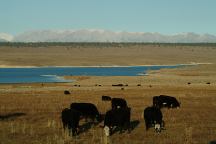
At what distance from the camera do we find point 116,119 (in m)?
16.5

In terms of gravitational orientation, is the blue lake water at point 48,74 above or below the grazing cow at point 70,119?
below

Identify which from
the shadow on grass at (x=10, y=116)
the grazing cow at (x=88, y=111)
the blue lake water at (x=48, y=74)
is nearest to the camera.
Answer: the grazing cow at (x=88, y=111)

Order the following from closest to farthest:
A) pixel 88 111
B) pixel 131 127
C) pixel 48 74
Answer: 1. pixel 131 127
2. pixel 88 111
3. pixel 48 74

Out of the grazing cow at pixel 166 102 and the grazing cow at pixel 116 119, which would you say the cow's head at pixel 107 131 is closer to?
the grazing cow at pixel 116 119

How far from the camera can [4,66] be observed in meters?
140

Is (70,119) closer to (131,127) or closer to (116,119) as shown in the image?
(116,119)

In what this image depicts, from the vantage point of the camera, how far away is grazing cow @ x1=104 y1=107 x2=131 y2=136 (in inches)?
630

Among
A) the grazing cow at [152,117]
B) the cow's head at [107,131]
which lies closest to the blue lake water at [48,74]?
the grazing cow at [152,117]

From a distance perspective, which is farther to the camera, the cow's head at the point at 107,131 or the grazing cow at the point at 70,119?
the grazing cow at the point at 70,119

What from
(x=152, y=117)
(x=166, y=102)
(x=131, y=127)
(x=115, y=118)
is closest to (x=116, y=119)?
(x=115, y=118)

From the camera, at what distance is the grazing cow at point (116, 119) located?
630 inches

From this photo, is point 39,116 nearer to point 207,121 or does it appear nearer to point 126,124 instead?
point 126,124

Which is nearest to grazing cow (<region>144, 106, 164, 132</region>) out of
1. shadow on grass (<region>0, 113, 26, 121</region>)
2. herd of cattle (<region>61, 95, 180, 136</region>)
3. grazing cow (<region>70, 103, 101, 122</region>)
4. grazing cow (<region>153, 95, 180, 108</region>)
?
herd of cattle (<region>61, 95, 180, 136</region>)

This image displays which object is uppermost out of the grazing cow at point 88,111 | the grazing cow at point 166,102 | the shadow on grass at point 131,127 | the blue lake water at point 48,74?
the grazing cow at point 88,111
